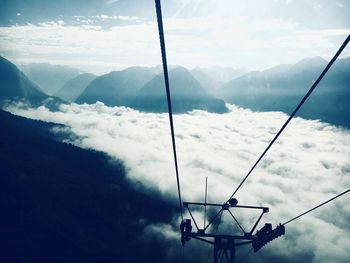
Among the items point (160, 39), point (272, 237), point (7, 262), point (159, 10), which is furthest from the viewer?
point (7, 262)

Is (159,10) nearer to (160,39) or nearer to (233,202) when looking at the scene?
(160,39)

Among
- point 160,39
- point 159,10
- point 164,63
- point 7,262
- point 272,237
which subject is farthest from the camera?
point 7,262

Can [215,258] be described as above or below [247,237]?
below

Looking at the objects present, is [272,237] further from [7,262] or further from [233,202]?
[7,262]

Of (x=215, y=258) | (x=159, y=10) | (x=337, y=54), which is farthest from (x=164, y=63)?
(x=215, y=258)

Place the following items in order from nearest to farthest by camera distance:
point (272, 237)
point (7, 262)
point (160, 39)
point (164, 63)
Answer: point (160, 39) < point (164, 63) < point (272, 237) < point (7, 262)

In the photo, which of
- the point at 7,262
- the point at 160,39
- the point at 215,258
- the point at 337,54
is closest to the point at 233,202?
the point at 215,258

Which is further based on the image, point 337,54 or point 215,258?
point 215,258

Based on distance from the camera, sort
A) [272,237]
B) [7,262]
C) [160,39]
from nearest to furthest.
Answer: [160,39], [272,237], [7,262]

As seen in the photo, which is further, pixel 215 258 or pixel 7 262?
pixel 7 262
